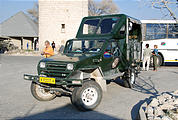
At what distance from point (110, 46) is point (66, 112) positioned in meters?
2.78

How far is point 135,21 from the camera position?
8.67 m

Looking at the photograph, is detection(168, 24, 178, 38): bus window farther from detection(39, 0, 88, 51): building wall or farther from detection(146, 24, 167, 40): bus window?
detection(39, 0, 88, 51): building wall

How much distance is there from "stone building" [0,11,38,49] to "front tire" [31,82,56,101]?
3229cm

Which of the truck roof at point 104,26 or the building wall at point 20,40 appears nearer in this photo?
the truck roof at point 104,26

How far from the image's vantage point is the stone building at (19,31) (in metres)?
36.6

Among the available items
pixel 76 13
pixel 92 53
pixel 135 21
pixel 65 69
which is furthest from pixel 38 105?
pixel 76 13

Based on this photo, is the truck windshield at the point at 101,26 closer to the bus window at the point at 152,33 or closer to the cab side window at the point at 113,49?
the cab side window at the point at 113,49

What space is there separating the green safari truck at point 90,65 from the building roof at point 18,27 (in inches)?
1231

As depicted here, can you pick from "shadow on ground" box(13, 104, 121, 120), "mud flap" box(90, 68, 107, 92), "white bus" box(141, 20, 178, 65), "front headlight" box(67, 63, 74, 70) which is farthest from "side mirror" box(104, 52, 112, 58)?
"white bus" box(141, 20, 178, 65)

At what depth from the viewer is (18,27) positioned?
38156 millimetres

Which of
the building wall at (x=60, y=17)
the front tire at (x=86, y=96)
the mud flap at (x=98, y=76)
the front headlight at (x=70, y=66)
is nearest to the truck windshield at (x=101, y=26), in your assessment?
the mud flap at (x=98, y=76)

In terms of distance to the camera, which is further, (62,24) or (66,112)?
(62,24)

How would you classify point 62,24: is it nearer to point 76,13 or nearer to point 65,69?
point 76,13

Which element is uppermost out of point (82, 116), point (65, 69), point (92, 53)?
point (92, 53)
